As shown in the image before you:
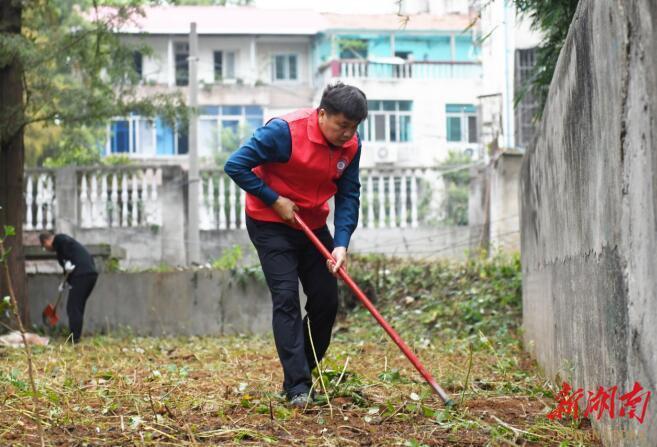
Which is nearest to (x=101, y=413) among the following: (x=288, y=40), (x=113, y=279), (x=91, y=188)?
(x=113, y=279)

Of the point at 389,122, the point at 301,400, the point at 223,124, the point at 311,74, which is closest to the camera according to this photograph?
the point at 301,400

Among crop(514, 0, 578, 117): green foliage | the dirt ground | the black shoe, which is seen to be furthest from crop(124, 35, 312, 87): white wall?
the black shoe

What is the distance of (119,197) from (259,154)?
460 inches

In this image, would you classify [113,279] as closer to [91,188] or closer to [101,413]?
Answer: [91,188]

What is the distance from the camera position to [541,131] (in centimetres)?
727

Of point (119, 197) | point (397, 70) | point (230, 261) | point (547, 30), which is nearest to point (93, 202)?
point (119, 197)

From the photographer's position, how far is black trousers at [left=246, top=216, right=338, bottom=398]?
5.78 meters

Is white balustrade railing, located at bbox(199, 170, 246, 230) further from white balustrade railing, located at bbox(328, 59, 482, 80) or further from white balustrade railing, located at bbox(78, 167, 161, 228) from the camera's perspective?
white balustrade railing, located at bbox(328, 59, 482, 80)

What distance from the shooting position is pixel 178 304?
14383 mm

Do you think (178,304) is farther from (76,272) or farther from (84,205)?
(84,205)

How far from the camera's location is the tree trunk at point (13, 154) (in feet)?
41.2

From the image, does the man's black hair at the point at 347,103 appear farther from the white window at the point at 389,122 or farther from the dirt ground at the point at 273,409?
the white window at the point at 389,122

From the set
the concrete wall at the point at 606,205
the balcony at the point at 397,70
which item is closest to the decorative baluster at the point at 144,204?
the concrete wall at the point at 606,205

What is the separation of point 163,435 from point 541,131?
11.8 ft
